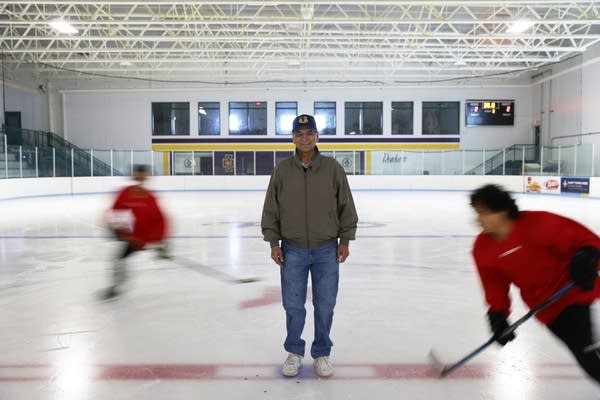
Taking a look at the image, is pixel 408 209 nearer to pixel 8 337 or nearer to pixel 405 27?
pixel 405 27

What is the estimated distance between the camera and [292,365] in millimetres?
2787

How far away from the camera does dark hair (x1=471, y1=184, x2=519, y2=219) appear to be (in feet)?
6.58

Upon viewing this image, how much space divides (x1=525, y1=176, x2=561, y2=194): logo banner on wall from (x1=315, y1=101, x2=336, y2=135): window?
32.5ft

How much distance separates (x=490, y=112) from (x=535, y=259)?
25294 millimetres

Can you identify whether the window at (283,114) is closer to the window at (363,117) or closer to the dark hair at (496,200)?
the window at (363,117)

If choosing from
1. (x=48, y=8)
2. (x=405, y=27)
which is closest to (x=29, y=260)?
(x=48, y=8)

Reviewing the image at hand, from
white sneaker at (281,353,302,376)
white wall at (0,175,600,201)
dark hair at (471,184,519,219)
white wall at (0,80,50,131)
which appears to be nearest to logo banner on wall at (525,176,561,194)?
white wall at (0,175,600,201)

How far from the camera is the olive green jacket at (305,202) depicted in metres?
2.66

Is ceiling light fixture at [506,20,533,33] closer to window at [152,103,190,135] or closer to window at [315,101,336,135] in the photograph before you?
window at [315,101,336,135]

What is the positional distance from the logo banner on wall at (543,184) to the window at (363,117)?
8315mm

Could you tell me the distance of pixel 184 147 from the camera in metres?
26.7

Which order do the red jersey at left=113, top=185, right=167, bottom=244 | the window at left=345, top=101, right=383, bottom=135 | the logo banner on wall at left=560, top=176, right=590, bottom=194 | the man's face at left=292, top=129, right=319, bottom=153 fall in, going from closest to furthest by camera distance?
the man's face at left=292, top=129, right=319, bottom=153
the red jersey at left=113, top=185, right=167, bottom=244
the logo banner on wall at left=560, top=176, right=590, bottom=194
the window at left=345, top=101, right=383, bottom=135

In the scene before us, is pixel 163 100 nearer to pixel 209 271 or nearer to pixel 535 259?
pixel 209 271

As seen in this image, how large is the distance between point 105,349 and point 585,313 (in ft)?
8.70
